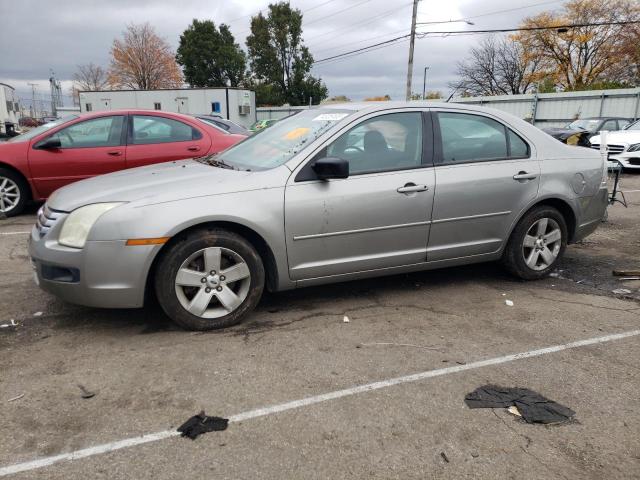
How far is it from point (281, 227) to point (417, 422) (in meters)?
1.67

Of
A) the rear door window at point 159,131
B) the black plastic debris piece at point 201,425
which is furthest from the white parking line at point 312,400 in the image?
the rear door window at point 159,131

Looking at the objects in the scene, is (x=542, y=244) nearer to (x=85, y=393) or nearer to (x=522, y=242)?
(x=522, y=242)

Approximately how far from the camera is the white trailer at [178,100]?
30125mm

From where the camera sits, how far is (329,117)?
430 cm

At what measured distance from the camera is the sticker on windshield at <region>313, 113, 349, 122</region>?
4.21 metres

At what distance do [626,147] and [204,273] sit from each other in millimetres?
13451

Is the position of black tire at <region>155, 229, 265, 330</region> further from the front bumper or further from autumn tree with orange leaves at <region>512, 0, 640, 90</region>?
autumn tree with orange leaves at <region>512, 0, 640, 90</region>

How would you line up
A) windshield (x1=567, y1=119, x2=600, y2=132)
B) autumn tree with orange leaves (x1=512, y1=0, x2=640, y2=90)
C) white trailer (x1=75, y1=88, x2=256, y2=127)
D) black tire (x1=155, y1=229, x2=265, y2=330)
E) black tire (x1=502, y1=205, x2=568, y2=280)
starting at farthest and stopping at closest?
1. autumn tree with orange leaves (x1=512, y1=0, x2=640, y2=90)
2. white trailer (x1=75, y1=88, x2=256, y2=127)
3. windshield (x1=567, y1=119, x2=600, y2=132)
4. black tire (x1=502, y1=205, x2=568, y2=280)
5. black tire (x1=155, y1=229, x2=265, y2=330)

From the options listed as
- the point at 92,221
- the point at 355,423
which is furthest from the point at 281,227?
the point at 355,423

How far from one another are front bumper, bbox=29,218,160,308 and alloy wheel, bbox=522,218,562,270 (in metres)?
3.25

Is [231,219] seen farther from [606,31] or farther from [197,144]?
[606,31]

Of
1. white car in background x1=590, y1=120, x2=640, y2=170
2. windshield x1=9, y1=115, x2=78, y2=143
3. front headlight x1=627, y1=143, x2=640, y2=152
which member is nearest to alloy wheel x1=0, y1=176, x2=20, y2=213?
windshield x1=9, y1=115, x2=78, y2=143

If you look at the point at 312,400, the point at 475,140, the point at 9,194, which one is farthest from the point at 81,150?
the point at 312,400

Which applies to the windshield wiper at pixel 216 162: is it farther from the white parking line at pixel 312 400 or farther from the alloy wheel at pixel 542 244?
the alloy wheel at pixel 542 244
